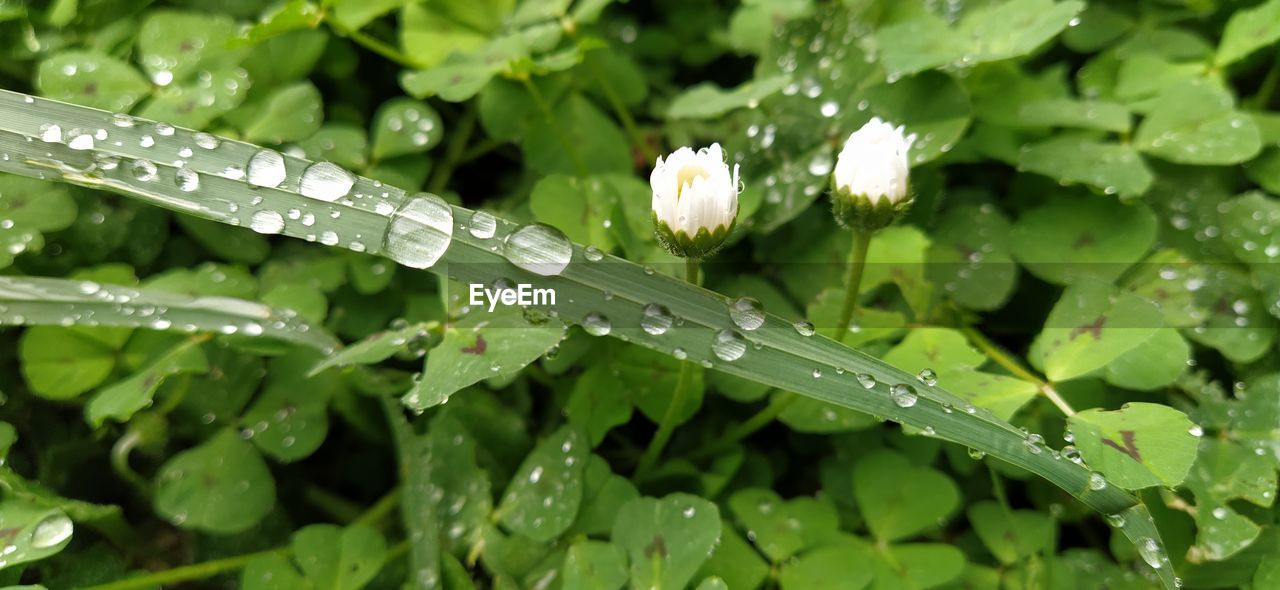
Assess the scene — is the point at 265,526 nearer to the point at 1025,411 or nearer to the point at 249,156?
the point at 249,156

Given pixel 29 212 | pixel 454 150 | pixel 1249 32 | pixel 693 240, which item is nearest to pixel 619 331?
pixel 693 240

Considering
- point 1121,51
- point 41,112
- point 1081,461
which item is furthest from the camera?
point 1121,51

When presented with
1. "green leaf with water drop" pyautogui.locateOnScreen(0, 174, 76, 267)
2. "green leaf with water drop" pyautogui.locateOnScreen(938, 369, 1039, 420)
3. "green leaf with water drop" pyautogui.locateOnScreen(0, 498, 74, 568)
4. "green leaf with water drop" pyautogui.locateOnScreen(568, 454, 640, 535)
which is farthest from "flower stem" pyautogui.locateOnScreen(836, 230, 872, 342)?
"green leaf with water drop" pyautogui.locateOnScreen(0, 174, 76, 267)

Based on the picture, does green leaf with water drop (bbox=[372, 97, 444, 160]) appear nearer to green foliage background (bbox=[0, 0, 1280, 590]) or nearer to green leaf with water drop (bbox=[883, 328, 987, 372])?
green foliage background (bbox=[0, 0, 1280, 590])

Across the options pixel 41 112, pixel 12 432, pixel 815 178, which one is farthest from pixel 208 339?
pixel 815 178

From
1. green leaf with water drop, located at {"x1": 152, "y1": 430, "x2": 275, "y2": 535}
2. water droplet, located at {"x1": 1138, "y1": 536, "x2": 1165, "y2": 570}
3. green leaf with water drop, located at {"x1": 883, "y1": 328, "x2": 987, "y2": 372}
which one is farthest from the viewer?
green leaf with water drop, located at {"x1": 152, "y1": 430, "x2": 275, "y2": 535}

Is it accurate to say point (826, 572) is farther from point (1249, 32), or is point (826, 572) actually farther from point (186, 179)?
point (1249, 32)
